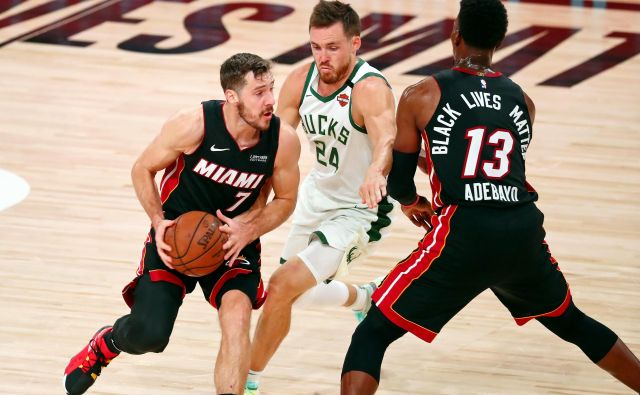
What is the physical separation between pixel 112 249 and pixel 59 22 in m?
6.38

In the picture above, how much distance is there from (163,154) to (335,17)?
1109 millimetres

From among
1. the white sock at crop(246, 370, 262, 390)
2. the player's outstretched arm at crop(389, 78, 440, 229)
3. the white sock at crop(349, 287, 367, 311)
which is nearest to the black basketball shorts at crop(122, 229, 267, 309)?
the white sock at crop(246, 370, 262, 390)

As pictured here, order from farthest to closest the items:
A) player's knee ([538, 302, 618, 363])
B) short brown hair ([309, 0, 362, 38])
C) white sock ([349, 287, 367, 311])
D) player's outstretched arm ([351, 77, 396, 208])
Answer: white sock ([349, 287, 367, 311]) < short brown hair ([309, 0, 362, 38]) < player's outstretched arm ([351, 77, 396, 208]) < player's knee ([538, 302, 618, 363])

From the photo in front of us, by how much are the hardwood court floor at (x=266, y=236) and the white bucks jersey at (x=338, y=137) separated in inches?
34.8

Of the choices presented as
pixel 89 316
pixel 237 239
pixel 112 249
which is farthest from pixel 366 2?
pixel 237 239

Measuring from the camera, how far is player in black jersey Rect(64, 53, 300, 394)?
5008mm

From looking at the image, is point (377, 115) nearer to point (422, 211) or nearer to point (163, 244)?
point (422, 211)

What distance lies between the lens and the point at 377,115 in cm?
548

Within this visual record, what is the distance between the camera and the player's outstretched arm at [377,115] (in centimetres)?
511

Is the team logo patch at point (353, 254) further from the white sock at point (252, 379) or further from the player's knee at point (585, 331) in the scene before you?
the player's knee at point (585, 331)

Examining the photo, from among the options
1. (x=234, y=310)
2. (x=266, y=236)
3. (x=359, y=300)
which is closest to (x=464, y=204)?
(x=234, y=310)

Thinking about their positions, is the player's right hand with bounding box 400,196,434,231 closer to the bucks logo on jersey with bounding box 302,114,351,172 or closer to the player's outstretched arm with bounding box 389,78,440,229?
the player's outstretched arm with bounding box 389,78,440,229

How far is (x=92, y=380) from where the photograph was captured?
5.23 m

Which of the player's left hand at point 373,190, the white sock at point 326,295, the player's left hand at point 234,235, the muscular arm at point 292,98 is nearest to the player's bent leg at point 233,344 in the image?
the player's left hand at point 234,235
